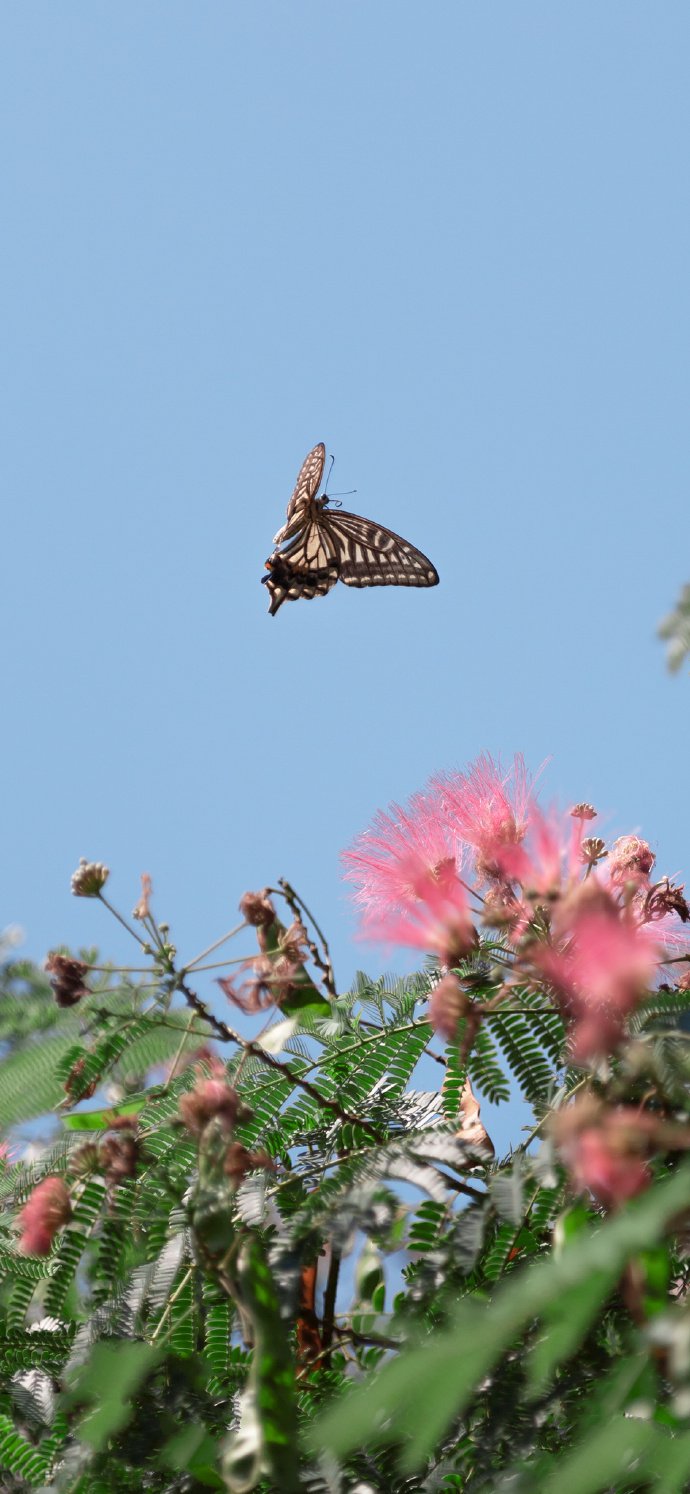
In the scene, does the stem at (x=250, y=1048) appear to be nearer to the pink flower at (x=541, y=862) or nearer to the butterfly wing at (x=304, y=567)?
the pink flower at (x=541, y=862)

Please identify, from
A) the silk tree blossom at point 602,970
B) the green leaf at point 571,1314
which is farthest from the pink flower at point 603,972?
the green leaf at point 571,1314

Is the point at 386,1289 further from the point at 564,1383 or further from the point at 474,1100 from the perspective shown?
the point at 564,1383

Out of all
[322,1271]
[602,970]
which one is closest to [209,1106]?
[602,970]

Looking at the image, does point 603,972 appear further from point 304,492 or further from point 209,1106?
point 304,492

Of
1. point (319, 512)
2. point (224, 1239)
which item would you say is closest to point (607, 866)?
point (224, 1239)

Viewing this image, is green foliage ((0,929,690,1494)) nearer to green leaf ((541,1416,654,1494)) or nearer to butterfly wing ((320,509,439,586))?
green leaf ((541,1416,654,1494))
